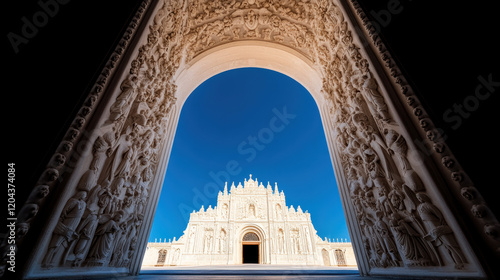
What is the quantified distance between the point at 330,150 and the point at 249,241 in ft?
64.9

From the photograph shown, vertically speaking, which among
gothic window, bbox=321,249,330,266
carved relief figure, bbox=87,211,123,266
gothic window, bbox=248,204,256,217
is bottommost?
carved relief figure, bbox=87,211,123,266

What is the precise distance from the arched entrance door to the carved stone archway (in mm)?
19727

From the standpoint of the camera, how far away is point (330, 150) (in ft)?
11.5

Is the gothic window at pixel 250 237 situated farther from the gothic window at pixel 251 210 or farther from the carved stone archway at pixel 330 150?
the carved stone archway at pixel 330 150

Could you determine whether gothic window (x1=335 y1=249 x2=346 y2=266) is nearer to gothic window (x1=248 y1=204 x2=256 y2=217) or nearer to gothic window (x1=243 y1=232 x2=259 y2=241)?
gothic window (x1=243 y1=232 x2=259 y2=241)

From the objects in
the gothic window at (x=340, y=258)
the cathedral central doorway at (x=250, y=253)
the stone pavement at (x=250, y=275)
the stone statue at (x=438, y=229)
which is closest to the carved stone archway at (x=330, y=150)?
the stone statue at (x=438, y=229)

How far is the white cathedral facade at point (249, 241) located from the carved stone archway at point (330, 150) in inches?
741

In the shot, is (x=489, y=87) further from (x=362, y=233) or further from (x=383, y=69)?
(x=362, y=233)

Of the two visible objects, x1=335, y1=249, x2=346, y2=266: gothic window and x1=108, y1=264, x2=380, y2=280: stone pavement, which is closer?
x1=108, y1=264, x2=380, y2=280: stone pavement

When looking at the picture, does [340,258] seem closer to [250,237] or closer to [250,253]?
[250,253]

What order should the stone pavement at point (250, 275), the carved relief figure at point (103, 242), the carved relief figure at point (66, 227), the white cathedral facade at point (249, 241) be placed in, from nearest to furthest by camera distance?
the carved relief figure at point (66, 227)
the carved relief figure at point (103, 242)
the stone pavement at point (250, 275)
the white cathedral facade at point (249, 241)

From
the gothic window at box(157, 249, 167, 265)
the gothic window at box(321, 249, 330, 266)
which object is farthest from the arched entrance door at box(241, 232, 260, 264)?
the gothic window at box(157, 249, 167, 265)

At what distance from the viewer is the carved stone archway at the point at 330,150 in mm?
1304

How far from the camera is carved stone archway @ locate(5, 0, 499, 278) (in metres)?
1.30
